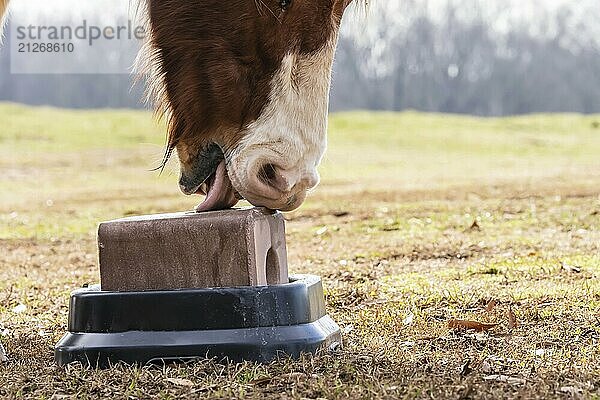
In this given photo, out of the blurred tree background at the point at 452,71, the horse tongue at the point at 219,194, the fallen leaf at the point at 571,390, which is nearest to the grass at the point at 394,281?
the fallen leaf at the point at 571,390

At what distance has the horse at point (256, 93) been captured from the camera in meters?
2.66

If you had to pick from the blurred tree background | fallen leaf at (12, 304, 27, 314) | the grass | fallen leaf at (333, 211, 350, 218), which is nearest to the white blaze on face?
the grass

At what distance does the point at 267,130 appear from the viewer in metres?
2.65

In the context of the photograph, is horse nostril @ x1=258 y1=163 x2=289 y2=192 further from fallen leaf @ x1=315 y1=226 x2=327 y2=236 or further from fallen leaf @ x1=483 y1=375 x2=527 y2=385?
fallen leaf @ x1=315 y1=226 x2=327 y2=236

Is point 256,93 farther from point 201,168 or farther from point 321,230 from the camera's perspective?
point 321,230

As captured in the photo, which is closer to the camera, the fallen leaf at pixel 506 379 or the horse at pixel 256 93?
the fallen leaf at pixel 506 379

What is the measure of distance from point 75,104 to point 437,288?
114 feet

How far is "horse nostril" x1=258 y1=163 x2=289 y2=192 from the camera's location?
266cm

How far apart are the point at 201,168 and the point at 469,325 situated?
1.24 meters

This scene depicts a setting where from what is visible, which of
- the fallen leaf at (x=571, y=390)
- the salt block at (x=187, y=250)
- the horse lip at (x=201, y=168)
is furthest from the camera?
the salt block at (x=187, y=250)

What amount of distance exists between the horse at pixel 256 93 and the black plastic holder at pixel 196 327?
32 cm

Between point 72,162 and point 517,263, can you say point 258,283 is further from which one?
point 72,162

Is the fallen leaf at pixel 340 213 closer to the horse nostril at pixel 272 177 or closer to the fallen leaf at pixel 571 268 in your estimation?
the fallen leaf at pixel 571 268

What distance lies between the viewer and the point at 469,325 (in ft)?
11.1
